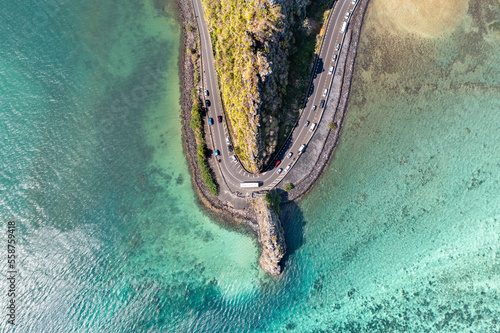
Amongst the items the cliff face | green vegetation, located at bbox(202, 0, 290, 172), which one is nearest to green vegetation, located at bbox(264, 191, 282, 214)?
green vegetation, located at bbox(202, 0, 290, 172)

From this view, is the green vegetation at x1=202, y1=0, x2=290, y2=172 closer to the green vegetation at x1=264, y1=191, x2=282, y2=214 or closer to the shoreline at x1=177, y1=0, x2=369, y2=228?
the green vegetation at x1=264, y1=191, x2=282, y2=214

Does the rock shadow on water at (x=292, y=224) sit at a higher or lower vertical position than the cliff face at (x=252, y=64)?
lower

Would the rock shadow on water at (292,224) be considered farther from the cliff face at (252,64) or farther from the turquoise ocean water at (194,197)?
the cliff face at (252,64)

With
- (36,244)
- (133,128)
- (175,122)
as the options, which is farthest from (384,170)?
(36,244)

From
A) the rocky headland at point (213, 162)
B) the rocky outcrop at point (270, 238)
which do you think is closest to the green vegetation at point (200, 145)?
the rocky headland at point (213, 162)

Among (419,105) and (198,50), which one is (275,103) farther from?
(419,105)

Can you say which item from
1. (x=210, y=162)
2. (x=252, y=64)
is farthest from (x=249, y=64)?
(x=210, y=162)
